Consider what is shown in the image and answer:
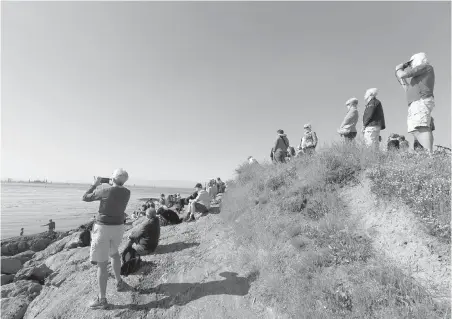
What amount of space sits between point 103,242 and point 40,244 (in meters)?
11.8

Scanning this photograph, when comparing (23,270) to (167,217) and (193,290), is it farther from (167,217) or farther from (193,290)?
(193,290)

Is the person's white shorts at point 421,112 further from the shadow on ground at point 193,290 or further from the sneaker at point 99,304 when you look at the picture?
the sneaker at point 99,304

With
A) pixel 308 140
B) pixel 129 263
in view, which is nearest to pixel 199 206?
pixel 129 263

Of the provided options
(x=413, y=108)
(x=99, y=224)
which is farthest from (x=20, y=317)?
(x=413, y=108)

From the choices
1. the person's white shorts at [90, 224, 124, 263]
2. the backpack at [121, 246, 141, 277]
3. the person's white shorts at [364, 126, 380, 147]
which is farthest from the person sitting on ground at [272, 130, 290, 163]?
the person's white shorts at [90, 224, 124, 263]

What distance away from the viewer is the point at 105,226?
153 inches

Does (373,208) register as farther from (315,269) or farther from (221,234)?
(221,234)

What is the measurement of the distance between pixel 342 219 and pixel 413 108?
3.20 meters

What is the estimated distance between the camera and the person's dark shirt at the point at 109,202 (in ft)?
12.8

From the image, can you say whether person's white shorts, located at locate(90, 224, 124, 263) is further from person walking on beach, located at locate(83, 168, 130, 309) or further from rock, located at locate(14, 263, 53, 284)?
rock, located at locate(14, 263, 53, 284)

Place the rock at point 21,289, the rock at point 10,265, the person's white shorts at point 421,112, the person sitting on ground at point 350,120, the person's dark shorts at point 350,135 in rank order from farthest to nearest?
1. the rock at point 10,265
2. the person's dark shorts at point 350,135
3. the person sitting on ground at point 350,120
4. the rock at point 21,289
5. the person's white shorts at point 421,112

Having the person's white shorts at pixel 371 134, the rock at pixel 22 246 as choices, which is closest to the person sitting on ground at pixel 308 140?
the person's white shorts at pixel 371 134

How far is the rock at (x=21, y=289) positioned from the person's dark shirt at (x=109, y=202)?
4294 millimetres

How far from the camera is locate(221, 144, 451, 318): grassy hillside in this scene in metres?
2.70
